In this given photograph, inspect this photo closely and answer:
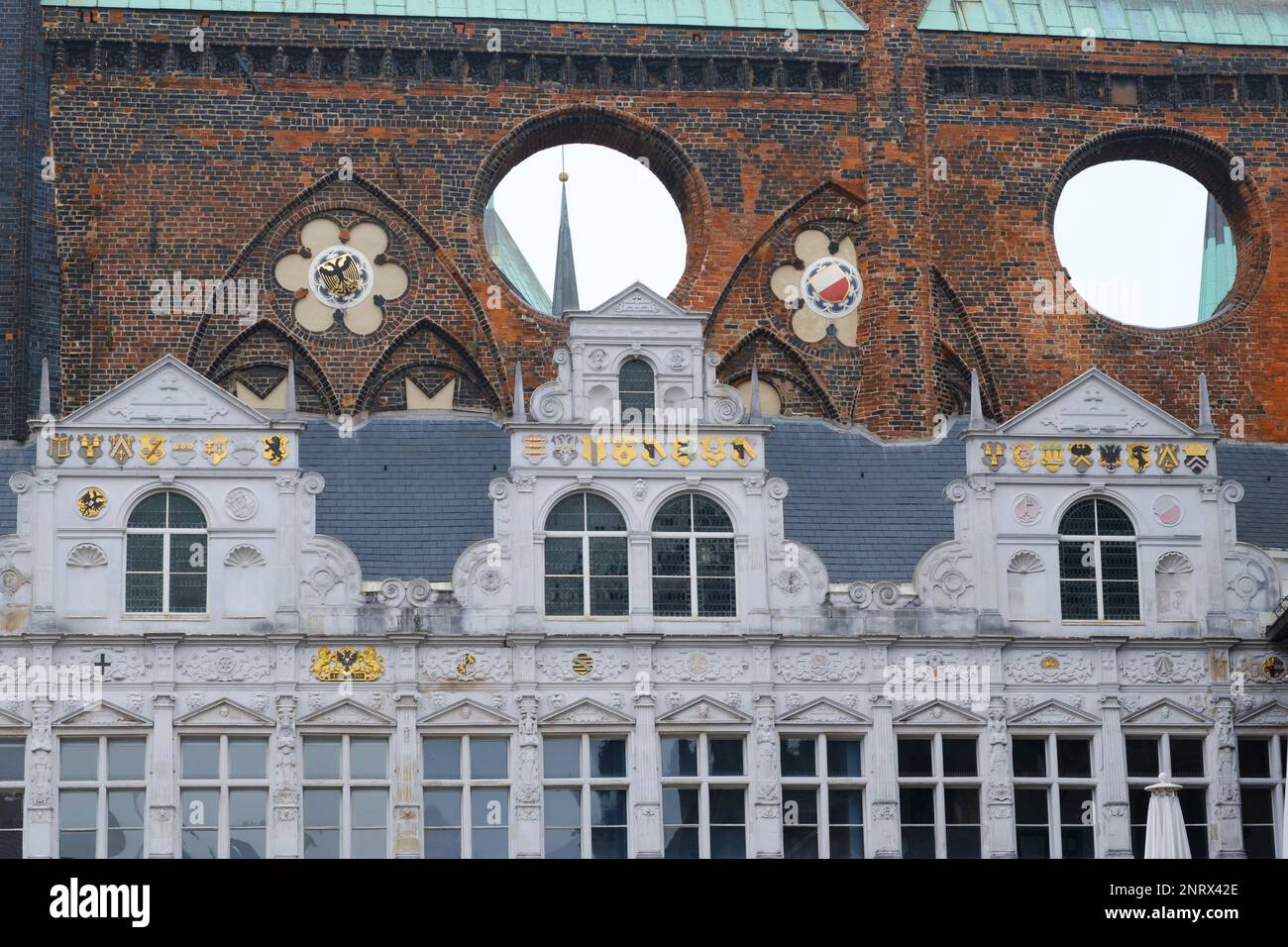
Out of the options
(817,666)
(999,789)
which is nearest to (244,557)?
(817,666)

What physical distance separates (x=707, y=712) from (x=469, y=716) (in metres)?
3.05

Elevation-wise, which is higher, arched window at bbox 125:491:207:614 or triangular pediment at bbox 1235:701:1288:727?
arched window at bbox 125:491:207:614

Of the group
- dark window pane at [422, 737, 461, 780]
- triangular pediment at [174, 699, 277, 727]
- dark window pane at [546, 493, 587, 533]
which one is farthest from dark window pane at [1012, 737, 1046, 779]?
triangular pediment at [174, 699, 277, 727]

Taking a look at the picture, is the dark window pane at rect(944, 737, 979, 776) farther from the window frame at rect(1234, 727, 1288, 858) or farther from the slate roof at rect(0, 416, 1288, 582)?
the window frame at rect(1234, 727, 1288, 858)

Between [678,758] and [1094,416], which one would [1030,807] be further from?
[1094,416]

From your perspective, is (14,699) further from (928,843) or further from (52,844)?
(928,843)

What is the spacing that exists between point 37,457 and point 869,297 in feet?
50.0

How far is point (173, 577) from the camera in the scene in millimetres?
35469

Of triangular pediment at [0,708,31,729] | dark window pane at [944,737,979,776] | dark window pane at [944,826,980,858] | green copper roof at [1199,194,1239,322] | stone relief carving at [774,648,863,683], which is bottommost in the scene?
dark window pane at [944,826,980,858]

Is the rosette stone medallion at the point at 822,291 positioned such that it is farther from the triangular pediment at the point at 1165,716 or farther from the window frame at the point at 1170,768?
the window frame at the point at 1170,768

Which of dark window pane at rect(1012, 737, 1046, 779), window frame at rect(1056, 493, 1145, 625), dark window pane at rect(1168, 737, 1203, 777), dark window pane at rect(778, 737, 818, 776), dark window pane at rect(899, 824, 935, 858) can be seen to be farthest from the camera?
window frame at rect(1056, 493, 1145, 625)

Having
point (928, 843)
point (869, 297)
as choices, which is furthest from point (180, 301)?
point (928, 843)

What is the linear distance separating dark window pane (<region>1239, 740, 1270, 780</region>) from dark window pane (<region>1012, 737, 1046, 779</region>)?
2.63 m

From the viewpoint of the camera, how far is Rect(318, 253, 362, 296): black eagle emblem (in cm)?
4512
